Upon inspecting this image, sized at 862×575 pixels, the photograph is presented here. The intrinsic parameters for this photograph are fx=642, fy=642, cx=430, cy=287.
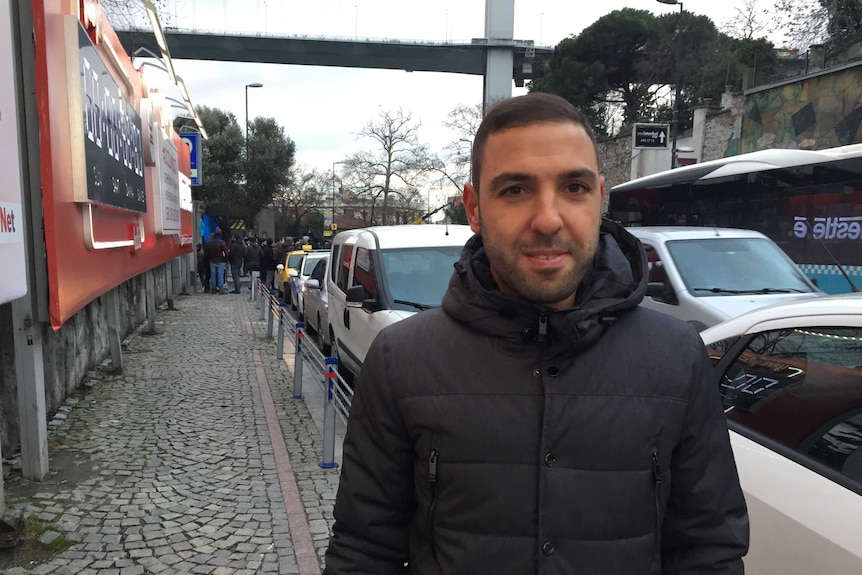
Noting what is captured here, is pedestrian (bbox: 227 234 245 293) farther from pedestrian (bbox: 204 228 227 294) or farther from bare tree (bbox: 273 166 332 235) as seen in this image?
bare tree (bbox: 273 166 332 235)

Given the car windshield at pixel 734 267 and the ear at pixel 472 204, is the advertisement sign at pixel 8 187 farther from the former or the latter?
the car windshield at pixel 734 267

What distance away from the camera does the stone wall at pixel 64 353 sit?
202 inches

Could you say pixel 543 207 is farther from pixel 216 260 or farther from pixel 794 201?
pixel 216 260

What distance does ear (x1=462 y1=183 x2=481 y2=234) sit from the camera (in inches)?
60.6

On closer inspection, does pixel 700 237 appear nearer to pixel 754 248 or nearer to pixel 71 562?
pixel 754 248

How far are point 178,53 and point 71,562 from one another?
56369 mm

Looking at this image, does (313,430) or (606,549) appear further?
(313,430)

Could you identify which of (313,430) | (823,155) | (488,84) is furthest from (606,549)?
(488,84)

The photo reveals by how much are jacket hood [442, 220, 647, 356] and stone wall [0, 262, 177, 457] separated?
181 inches

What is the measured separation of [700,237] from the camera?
804cm

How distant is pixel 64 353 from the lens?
22.2ft

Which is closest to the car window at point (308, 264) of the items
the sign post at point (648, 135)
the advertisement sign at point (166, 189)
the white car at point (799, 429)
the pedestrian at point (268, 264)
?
the advertisement sign at point (166, 189)

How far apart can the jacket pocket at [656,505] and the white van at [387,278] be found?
16.0ft

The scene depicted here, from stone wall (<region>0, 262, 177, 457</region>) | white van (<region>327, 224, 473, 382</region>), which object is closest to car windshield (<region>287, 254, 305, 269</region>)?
stone wall (<region>0, 262, 177, 457</region>)
